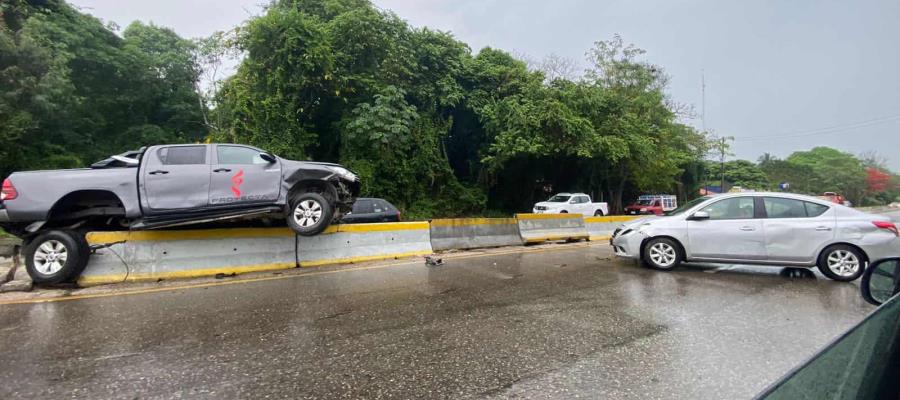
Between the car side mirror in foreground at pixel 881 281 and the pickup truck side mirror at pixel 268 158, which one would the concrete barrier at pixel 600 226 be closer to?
the pickup truck side mirror at pixel 268 158

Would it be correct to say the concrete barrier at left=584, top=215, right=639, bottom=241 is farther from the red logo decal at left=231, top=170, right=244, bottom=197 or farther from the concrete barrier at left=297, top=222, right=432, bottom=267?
the red logo decal at left=231, top=170, right=244, bottom=197

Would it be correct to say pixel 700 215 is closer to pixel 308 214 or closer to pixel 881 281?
pixel 881 281

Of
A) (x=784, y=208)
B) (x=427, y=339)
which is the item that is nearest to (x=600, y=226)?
(x=784, y=208)

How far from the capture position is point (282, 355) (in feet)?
12.1

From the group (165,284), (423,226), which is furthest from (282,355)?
(423,226)

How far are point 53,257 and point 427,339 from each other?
6.09m

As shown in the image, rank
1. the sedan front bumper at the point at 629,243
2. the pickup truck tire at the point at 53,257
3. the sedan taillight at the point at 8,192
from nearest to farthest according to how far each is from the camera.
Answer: the sedan taillight at the point at 8,192
the pickup truck tire at the point at 53,257
the sedan front bumper at the point at 629,243

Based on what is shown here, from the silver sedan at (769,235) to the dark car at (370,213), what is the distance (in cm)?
757

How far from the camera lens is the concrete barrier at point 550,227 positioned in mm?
12133

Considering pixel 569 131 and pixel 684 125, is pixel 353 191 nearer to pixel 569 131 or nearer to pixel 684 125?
pixel 569 131

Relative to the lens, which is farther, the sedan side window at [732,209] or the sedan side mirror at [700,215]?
the sedan side mirror at [700,215]

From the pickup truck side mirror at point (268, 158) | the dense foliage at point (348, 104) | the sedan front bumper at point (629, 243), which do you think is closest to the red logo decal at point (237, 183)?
the pickup truck side mirror at point (268, 158)

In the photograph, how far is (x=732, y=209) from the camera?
7.79m

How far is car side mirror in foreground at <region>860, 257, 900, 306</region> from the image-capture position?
6.88 feet
